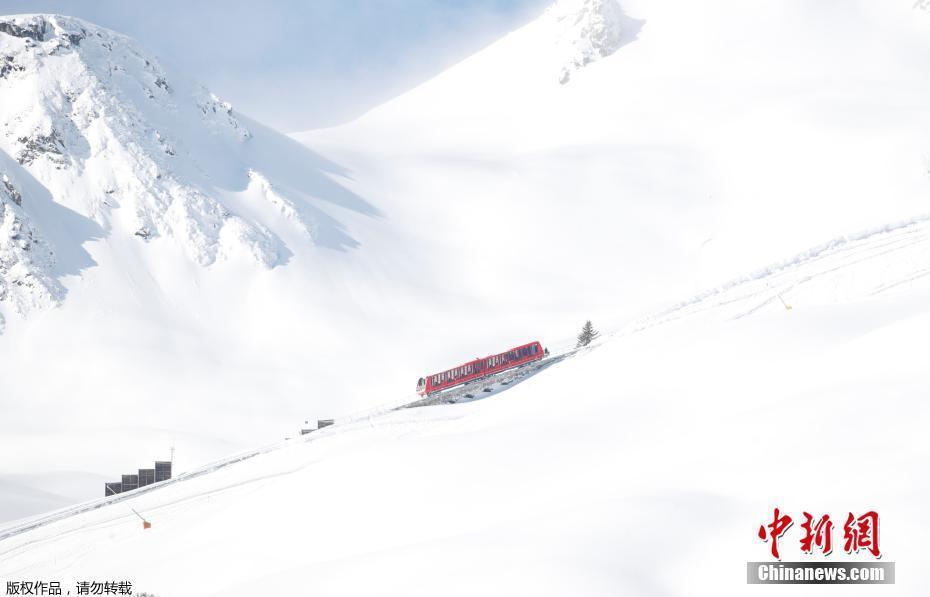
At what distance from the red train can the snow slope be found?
15.7m

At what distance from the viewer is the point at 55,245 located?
78.5 metres

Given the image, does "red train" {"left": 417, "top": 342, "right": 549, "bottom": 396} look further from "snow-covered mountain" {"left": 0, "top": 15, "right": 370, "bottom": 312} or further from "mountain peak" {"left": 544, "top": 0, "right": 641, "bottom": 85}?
"mountain peak" {"left": 544, "top": 0, "right": 641, "bottom": 85}

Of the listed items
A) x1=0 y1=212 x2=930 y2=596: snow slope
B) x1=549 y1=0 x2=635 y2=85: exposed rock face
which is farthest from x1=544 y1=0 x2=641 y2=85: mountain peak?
x1=0 y1=212 x2=930 y2=596: snow slope

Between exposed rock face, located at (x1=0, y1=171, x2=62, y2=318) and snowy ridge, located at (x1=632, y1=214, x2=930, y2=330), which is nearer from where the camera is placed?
snowy ridge, located at (x1=632, y1=214, x2=930, y2=330)

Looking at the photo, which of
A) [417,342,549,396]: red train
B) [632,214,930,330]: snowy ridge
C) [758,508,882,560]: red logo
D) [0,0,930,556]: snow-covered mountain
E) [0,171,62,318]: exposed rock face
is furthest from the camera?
[0,171,62,318]: exposed rock face

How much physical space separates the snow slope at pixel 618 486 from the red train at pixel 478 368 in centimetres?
1575

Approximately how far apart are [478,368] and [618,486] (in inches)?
1299

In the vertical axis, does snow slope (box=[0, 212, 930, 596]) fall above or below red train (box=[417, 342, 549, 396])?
below

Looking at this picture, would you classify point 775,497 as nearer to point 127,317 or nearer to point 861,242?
point 861,242

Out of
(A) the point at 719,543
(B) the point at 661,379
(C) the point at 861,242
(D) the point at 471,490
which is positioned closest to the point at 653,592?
(A) the point at 719,543

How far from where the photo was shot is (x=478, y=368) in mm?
48688

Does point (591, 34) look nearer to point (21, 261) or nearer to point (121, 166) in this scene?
point (121, 166)

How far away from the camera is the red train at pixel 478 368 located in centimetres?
4819

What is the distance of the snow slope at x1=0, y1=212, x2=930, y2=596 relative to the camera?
1229 cm
